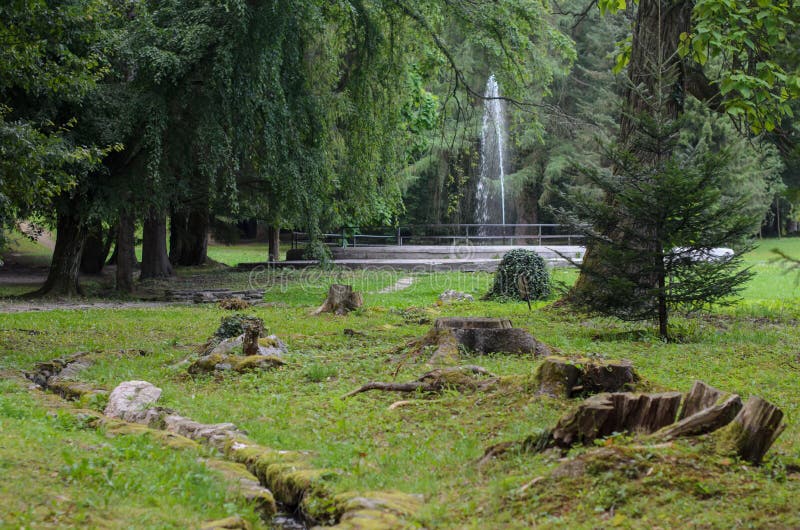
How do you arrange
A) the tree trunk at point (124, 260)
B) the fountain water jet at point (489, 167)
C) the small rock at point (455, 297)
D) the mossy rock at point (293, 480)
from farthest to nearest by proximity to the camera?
the fountain water jet at point (489, 167), the tree trunk at point (124, 260), the small rock at point (455, 297), the mossy rock at point (293, 480)

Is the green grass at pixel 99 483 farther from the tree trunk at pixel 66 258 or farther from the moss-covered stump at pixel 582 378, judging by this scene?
the tree trunk at pixel 66 258

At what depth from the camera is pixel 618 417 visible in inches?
211

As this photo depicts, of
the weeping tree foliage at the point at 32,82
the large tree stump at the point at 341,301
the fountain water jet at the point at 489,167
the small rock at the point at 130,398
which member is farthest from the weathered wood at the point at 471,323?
the fountain water jet at the point at 489,167

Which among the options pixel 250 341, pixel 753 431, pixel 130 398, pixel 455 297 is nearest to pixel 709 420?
pixel 753 431

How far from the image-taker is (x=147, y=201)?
60.5ft

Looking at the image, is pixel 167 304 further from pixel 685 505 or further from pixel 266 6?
pixel 685 505

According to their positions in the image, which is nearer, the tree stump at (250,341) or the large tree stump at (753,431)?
the large tree stump at (753,431)

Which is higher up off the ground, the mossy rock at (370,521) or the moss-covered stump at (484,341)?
the moss-covered stump at (484,341)

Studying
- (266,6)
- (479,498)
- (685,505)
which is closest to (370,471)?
(479,498)

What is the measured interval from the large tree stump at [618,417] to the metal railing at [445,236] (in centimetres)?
2815

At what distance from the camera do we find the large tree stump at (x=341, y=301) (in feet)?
53.1

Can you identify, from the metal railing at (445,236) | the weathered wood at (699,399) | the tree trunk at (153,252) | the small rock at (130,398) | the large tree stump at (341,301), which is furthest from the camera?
the metal railing at (445,236)

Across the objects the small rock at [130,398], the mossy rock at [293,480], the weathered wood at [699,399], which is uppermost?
the weathered wood at [699,399]

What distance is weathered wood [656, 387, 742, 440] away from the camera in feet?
16.5
